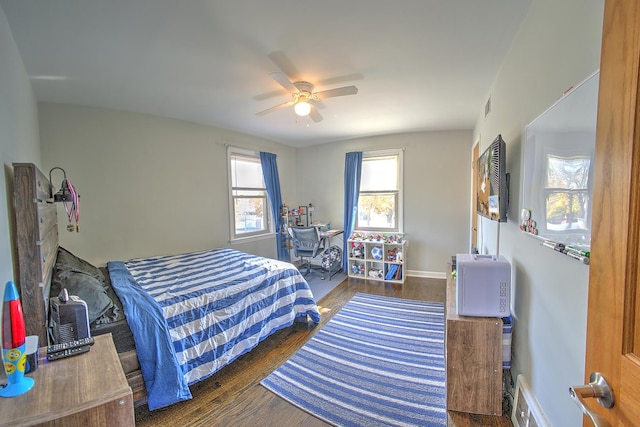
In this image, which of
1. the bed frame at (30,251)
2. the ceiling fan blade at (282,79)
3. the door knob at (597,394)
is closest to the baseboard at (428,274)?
the ceiling fan blade at (282,79)

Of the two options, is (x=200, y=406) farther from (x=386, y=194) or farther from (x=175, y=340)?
(x=386, y=194)

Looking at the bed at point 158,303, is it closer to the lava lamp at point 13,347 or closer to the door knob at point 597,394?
the lava lamp at point 13,347

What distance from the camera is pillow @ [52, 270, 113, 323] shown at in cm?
163

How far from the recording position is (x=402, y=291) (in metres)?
3.82

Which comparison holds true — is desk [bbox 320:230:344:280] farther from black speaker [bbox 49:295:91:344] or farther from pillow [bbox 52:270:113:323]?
black speaker [bbox 49:295:91:344]

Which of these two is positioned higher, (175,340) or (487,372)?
(175,340)

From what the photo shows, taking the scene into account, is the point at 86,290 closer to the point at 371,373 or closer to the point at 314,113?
the point at 371,373

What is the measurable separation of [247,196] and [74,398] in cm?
376

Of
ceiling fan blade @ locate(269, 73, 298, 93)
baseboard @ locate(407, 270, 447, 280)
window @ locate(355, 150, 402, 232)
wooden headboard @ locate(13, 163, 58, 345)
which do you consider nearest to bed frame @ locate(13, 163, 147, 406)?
wooden headboard @ locate(13, 163, 58, 345)

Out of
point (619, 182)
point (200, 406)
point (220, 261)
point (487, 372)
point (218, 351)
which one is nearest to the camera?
point (619, 182)

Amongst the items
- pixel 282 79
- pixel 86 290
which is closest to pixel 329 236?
pixel 282 79

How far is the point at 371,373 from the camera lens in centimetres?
204

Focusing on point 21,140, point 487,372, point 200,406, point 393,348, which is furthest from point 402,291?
point 21,140

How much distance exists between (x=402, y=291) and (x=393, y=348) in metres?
1.56
